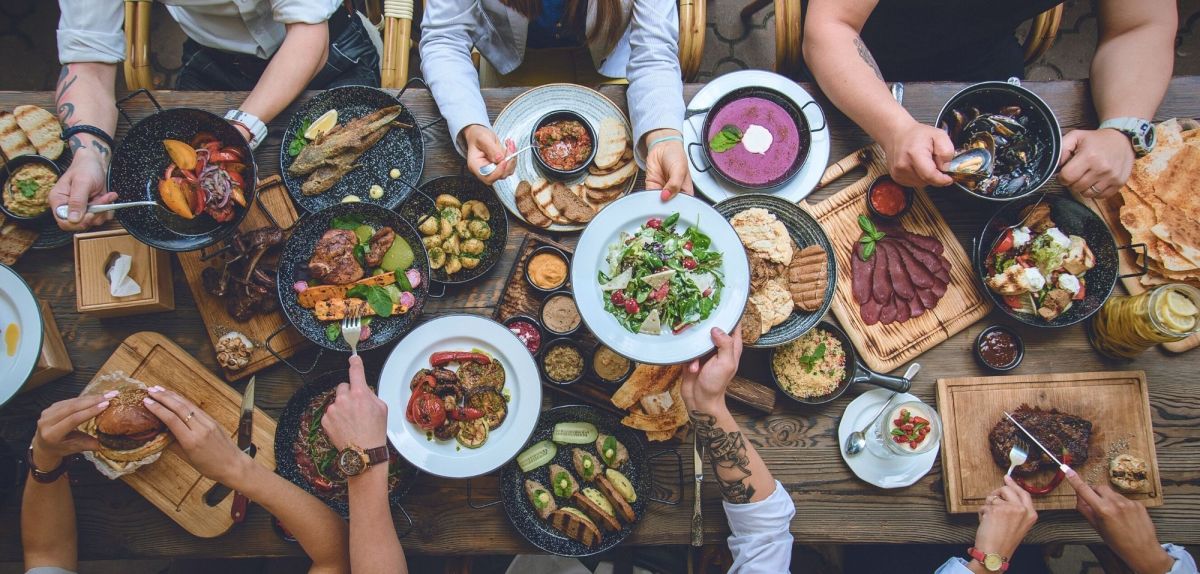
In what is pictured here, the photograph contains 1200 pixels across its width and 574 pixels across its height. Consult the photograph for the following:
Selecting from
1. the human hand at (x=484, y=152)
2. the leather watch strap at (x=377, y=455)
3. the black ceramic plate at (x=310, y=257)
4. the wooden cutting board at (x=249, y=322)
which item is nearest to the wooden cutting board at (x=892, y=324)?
the human hand at (x=484, y=152)

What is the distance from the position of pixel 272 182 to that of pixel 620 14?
163 cm

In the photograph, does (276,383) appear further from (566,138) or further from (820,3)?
(820,3)

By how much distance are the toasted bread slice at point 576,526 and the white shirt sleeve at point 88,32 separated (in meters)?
2.62

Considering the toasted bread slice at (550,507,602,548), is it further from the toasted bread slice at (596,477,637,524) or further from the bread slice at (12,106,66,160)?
the bread slice at (12,106,66,160)

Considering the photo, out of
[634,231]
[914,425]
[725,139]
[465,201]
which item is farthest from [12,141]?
[914,425]

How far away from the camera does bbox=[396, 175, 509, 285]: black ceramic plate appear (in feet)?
7.64

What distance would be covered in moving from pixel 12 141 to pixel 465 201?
6.02ft

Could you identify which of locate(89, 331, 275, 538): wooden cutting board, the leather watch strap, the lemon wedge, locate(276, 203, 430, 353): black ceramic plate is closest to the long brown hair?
the lemon wedge

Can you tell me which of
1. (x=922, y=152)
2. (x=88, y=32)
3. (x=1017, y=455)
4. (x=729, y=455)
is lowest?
(x=729, y=455)

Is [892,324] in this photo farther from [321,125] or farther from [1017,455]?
[321,125]

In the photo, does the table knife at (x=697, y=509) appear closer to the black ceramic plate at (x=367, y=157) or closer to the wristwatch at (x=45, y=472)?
the black ceramic plate at (x=367, y=157)

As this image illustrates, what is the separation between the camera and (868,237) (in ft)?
7.86

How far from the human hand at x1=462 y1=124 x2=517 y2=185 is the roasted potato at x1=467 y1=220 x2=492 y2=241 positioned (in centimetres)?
17

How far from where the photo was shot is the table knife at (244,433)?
86.7 inches
